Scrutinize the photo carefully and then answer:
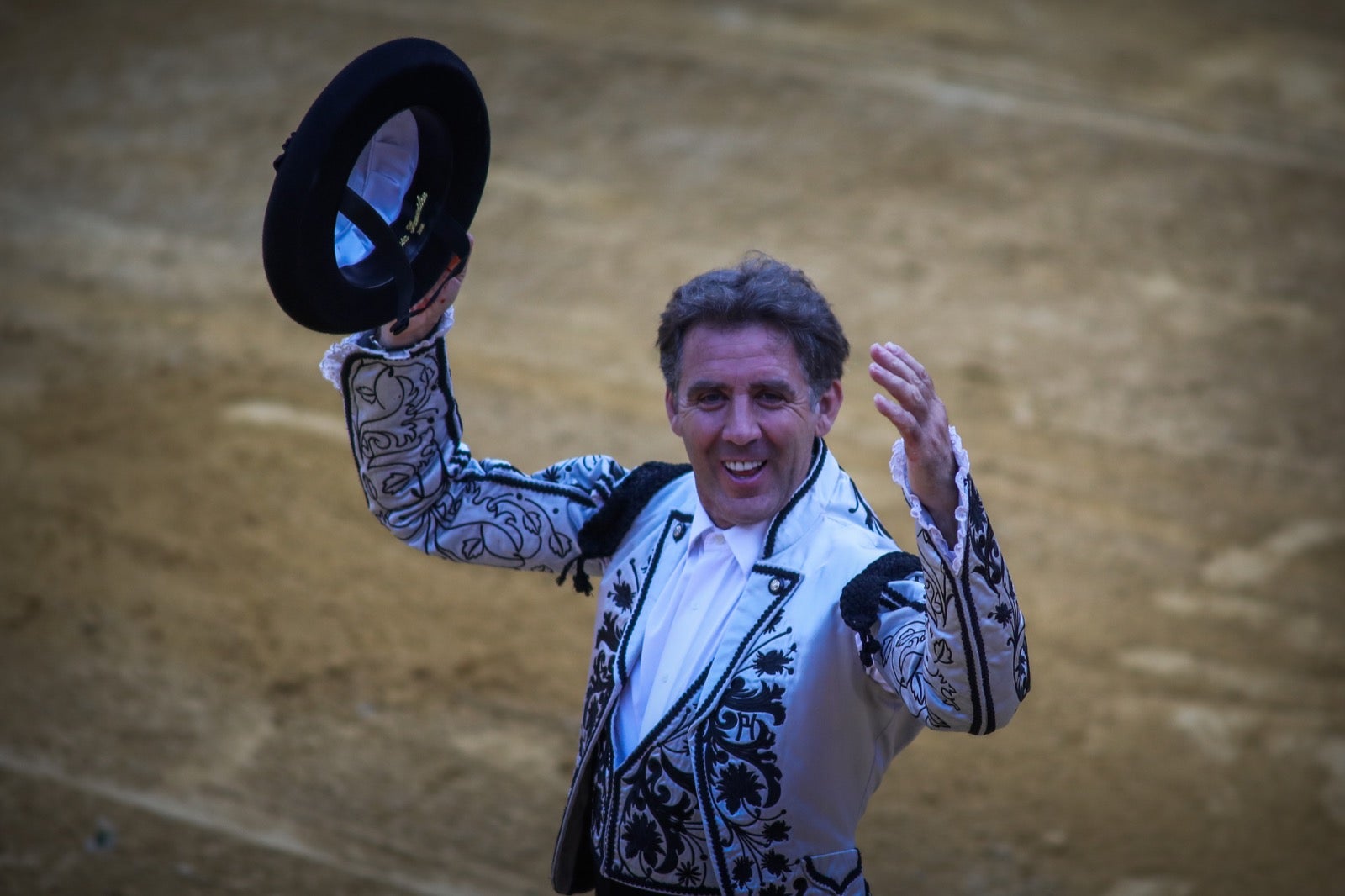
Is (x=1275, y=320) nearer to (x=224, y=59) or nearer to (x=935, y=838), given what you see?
(x=935, y=838)

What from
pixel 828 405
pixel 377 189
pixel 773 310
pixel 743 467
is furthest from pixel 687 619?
pixel 377 189

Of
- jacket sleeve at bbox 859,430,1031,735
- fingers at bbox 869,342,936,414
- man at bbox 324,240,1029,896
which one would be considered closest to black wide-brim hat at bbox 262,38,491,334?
man at bbox 324,240,1029,896

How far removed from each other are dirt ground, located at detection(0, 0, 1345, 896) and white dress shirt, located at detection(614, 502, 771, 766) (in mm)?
2085

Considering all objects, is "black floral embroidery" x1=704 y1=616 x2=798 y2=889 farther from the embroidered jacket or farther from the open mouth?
the open mouth

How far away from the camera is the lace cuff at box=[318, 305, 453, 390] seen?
8.32ft

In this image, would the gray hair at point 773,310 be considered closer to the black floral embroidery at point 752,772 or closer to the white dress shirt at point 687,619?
the white dress shirt at point 687,619

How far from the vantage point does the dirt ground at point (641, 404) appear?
467 cm

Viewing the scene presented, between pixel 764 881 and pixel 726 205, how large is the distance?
6.50 metres

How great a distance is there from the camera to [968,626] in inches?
77.7

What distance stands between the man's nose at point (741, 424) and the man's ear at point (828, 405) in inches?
6.1

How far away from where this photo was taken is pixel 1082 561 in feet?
19.6

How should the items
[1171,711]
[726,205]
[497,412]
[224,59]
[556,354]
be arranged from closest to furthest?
[1171,711] → [497,412] → [556,354] → [726,205] → [224,59]

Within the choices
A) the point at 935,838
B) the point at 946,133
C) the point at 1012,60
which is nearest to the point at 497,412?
the point at 935,838

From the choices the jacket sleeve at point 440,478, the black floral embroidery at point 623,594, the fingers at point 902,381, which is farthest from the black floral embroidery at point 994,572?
the jacket sleeve at point 440,478
